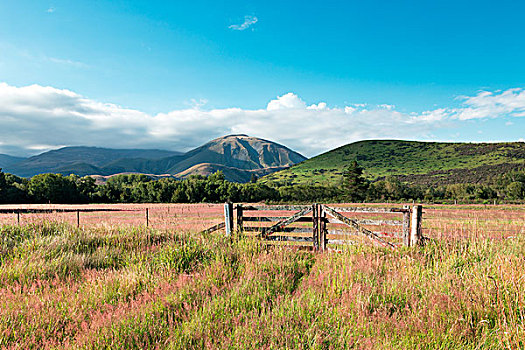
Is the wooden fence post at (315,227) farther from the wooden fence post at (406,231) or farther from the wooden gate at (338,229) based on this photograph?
the wooden fence post at (406,231)

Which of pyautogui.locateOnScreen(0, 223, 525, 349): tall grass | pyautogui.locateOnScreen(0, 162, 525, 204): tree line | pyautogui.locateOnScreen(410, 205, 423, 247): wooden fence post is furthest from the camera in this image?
pyautogui.locateOnScreen(0, 162, 525, 204): tree line

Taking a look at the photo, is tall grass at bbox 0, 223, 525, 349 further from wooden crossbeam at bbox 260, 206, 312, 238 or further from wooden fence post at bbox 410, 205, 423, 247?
wooden crossbeam at bbox 260, 206, 312, 238

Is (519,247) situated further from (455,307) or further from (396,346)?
(396,346)

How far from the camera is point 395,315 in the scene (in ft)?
13.8

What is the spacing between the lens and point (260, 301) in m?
4.70

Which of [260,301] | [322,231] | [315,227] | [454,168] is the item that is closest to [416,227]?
[322,231]

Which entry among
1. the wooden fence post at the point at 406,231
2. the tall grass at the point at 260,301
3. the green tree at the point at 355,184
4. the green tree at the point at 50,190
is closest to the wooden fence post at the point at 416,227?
the wooden fence post at the point at 406,231

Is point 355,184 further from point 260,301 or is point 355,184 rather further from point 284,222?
point 260,301

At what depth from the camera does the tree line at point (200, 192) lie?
7675 cm

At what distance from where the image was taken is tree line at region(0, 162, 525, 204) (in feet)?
252

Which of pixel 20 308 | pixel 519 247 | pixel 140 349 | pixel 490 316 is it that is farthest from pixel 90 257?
pixel 519 247

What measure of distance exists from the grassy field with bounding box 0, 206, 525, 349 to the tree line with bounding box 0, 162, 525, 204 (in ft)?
224

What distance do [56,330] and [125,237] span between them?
523 centimetres

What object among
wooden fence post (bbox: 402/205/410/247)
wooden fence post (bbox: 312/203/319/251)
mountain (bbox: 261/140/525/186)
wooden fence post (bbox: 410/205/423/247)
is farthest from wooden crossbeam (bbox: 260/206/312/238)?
mountain (bbox: 261/140/525/186)
